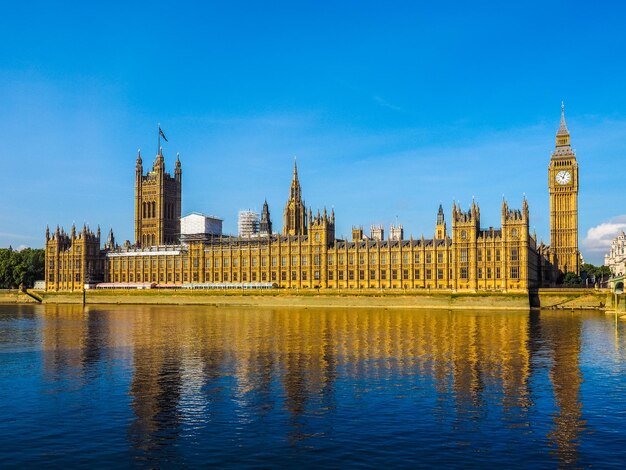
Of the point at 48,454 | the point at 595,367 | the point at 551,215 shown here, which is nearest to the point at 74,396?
the point at 48,454

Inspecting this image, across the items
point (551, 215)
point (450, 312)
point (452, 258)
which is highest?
point (551, 215)

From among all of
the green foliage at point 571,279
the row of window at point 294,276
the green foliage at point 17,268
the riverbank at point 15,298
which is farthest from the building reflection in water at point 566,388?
the green foliage at point 17,268

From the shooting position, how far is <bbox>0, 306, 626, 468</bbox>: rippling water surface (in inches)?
1141

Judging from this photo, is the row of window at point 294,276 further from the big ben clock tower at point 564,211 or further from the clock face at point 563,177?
the clock face at point 563,177

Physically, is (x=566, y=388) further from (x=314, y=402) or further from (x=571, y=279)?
(x=571, y=279)

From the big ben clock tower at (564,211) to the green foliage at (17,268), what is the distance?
147218 millimetres

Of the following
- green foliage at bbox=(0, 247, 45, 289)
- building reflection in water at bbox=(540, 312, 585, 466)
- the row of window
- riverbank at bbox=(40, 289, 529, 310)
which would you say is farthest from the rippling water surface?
green foliage at bbox=(0, 247, 45, 289)

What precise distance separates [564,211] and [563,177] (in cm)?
876

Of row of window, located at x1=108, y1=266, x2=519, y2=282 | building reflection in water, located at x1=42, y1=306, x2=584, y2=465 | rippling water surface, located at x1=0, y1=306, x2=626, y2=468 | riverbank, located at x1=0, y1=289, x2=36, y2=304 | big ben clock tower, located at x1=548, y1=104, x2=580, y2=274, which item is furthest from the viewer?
riverbank, located at x1=0, y1=289, x2=36, y2=304

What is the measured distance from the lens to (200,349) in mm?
61625

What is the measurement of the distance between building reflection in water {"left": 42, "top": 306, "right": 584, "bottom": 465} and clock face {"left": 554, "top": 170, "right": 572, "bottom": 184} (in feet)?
297

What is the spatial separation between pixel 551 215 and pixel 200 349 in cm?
13005

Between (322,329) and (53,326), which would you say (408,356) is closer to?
(322,329)

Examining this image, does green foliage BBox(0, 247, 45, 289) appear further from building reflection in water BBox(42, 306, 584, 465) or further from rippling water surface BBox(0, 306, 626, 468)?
rippling water surface BBox(0, 306, 626, 468)
